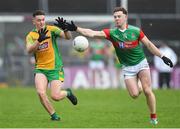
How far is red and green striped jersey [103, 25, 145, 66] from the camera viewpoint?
1428 centimetres

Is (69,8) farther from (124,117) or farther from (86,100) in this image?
(124,117)

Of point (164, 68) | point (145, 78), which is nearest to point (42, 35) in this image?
point (145, 78)

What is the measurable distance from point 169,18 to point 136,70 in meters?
20.6

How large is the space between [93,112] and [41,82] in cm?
305

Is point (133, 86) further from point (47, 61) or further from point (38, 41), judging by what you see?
point (38, 41)

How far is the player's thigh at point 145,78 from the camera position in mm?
14180

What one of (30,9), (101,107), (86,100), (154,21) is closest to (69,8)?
(30,9)

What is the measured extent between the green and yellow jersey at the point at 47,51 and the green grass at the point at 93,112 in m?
1.09

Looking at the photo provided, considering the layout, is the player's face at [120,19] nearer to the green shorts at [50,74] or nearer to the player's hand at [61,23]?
the player's hand at [61,23]

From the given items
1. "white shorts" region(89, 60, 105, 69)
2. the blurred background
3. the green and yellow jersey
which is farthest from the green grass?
"white shorts" region(89, 60, 105, 69)

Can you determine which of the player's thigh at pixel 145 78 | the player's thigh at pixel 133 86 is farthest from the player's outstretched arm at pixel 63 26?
the player's thigh at pixel 145 78

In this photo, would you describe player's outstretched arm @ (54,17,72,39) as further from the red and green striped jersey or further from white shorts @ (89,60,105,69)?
white shorts @ (89,60,105,69)

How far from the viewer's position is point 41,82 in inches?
582

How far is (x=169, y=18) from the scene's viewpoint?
114 ft
